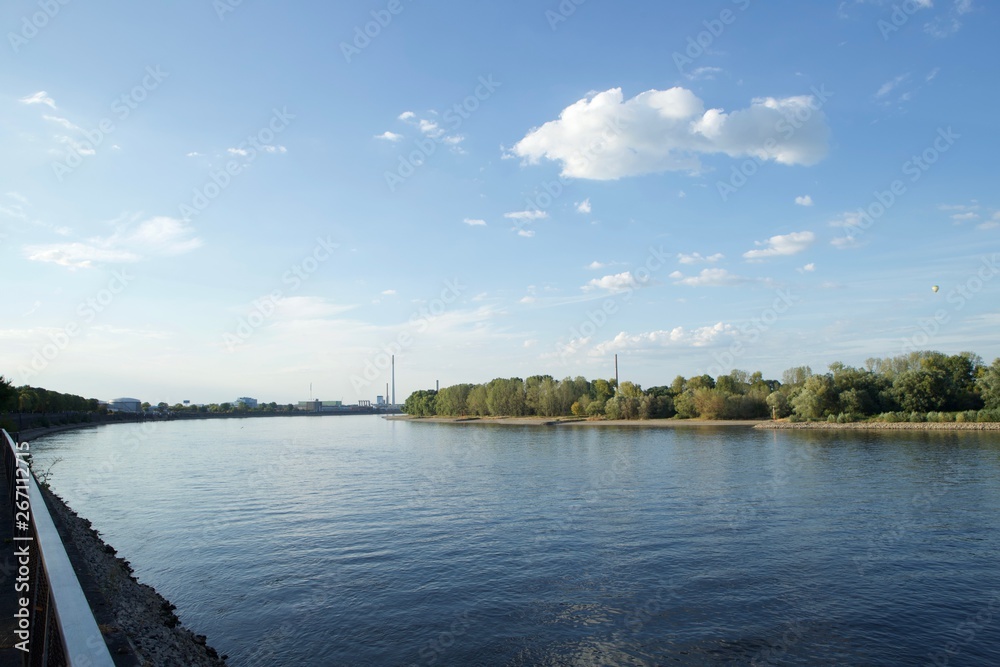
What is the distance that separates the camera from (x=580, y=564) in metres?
22.7

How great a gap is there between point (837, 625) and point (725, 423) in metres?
112

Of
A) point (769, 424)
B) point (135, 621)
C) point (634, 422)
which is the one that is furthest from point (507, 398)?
point (135, 621)

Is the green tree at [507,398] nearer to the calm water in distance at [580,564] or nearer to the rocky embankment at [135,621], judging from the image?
the calm water in distance at [580,564]

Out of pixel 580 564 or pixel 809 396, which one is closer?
pixel 580 564

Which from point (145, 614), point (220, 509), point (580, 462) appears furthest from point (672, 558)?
point (580, 462)

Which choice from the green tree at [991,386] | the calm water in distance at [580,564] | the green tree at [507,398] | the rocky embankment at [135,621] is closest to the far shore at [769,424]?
the green tree at [991,386]

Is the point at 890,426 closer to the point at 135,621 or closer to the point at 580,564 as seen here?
the point at 580,564

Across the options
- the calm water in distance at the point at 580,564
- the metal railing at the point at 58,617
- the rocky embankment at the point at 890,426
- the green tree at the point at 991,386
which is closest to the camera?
the metal railing at the point at 58,617

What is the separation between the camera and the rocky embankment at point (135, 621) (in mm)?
12094

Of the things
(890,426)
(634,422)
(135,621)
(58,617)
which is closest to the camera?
(58,617)

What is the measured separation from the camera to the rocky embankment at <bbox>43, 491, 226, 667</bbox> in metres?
12.1

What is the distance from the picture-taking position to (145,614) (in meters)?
16.0

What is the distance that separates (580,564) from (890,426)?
92.9 meters

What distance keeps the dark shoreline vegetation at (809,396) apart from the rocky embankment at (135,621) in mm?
104805
